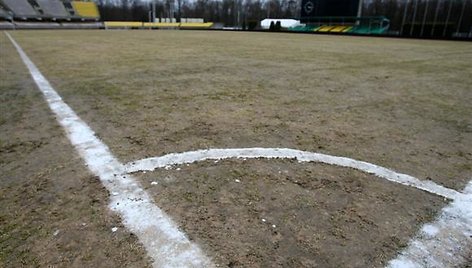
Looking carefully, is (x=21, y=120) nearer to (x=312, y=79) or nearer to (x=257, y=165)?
(x=257, y=165)

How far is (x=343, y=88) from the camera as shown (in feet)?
20.8

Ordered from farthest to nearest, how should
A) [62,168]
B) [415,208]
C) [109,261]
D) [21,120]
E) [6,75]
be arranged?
1. [6,75]
2. [21,120]
3. [62,168]
4. [415,208]
5. [109,261]

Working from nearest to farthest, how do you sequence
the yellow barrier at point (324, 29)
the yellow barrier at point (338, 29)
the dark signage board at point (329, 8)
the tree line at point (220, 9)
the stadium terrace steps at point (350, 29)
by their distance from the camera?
the dark signage board at point (329, 8), the stadium terrace steps at point (350, 29), the yellow barrier at point (338, 29), the yellow barrier at point (324, 29), the tree line at point (220, 9)

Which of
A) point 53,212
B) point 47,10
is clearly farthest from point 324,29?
point 47,10

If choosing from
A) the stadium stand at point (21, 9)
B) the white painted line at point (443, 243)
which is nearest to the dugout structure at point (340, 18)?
the white painted line at point (443, 243)

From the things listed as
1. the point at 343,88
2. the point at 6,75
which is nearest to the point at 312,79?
the point at 343,88

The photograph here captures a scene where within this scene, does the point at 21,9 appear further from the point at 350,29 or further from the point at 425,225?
the point at 425,225

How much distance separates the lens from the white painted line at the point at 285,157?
99.2 inches

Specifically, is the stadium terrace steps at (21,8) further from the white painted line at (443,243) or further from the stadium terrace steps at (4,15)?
the white painted line at (443,243)

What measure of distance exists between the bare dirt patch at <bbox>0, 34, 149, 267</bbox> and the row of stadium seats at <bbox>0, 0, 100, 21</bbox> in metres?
57.9

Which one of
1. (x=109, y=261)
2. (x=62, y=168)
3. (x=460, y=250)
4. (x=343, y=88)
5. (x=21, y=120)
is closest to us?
(x=109, y=261)

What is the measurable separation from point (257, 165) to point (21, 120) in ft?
9.79

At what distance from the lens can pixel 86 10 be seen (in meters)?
64.4

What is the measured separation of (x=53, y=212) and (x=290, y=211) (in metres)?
1.48
